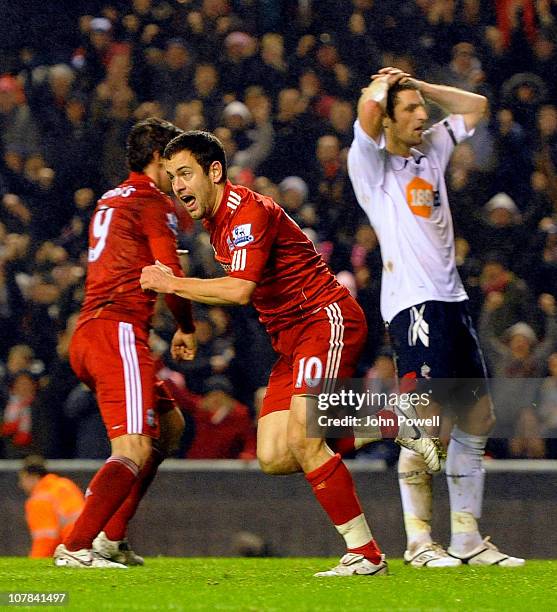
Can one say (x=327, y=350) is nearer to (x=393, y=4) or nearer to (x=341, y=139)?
(x=341, y=139)

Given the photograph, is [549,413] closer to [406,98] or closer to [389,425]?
[389,425]

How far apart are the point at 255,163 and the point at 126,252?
4371 mm

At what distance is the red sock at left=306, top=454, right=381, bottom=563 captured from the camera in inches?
205

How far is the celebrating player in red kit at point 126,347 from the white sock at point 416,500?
112cm

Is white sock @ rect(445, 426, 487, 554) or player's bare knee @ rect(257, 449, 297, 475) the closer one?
player's bare knee @ rect(257, 449, 297, 475)

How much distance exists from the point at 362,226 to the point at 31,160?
3.12 m

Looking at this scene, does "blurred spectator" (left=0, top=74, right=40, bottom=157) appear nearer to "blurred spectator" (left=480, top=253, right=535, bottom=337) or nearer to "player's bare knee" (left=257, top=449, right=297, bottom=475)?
"blurred spectator" (left=480, top=253, right=535, bottom=337)

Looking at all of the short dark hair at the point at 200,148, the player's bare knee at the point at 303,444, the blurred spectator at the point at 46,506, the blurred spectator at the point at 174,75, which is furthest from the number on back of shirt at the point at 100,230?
the blurred spectator at the point at 174,75

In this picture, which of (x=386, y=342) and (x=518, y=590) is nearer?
(x=518, y=590)

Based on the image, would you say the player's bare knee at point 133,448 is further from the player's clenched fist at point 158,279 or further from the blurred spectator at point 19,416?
the blurred spectator at point 19,416

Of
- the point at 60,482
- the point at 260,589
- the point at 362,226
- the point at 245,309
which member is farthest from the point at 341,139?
the point at 260,589

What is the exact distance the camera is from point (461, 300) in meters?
6.18

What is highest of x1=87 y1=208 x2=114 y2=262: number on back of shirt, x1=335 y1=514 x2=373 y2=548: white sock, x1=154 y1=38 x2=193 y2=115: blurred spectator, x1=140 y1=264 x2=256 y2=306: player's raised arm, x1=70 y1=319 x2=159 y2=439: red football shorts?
x1=154 y1=38 x2=193 y2=115: blurred spectator

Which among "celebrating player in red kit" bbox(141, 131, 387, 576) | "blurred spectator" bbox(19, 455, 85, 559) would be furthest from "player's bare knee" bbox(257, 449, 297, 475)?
"blurred spectator" bbox(19, 455, 85, 559)
